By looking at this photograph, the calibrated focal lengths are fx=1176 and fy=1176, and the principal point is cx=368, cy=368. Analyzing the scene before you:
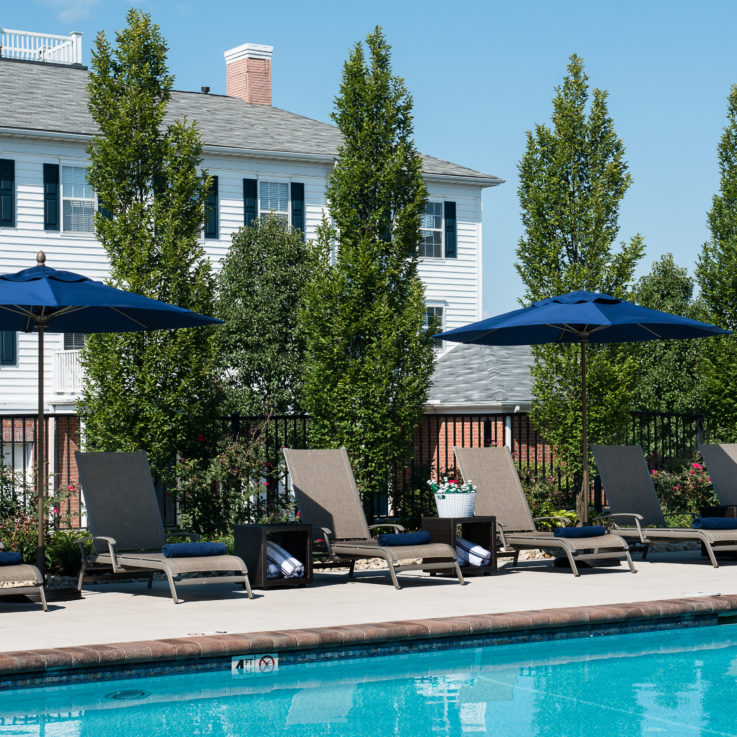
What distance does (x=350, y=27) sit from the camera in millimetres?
14977

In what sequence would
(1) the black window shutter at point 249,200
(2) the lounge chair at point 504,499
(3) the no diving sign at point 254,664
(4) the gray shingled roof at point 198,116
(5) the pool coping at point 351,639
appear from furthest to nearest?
(1) the black window shutter at point 249,200 < (4) the gray shingled roof at point 198,116 < (2) the lounge chair at point 504,499 < (3) the no diving sign at point 254,664 < (5) the pool coping at point 351,639

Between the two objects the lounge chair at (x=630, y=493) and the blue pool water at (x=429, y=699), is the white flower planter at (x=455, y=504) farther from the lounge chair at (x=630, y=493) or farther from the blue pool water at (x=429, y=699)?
the blue pool water at (x=429, y=699)

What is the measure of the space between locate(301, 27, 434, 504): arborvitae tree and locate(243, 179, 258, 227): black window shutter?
40.0 ft

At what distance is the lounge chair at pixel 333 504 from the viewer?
1060cm

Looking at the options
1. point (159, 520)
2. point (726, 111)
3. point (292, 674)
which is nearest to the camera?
point (292, 674)

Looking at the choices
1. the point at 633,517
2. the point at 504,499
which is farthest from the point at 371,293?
the point at 633,517

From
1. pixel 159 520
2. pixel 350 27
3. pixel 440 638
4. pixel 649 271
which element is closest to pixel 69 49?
pixel 649 271

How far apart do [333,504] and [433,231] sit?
→ 60.5 feet

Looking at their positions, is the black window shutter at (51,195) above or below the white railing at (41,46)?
below

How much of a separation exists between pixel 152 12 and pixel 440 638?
28.8ft

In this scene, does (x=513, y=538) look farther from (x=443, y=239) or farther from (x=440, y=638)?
(x=443, y=239)

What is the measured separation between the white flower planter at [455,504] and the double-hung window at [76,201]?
15670 mm

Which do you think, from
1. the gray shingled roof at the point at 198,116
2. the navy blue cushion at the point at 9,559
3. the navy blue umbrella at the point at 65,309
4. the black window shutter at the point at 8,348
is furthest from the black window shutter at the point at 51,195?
the navy blue cushion at the point at 9,559

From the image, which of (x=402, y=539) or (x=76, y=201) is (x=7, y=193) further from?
(x=402, y=539)
